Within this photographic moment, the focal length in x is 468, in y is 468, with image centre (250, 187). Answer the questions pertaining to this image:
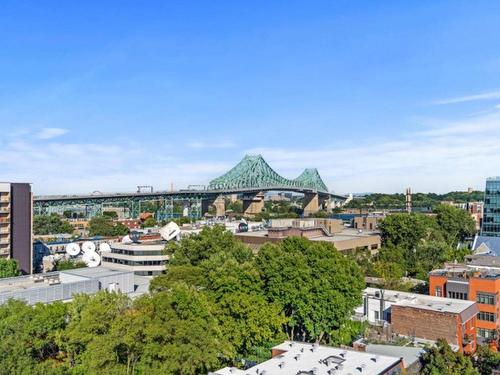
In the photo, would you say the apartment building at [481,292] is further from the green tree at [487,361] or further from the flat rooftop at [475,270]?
the green tree at [487,361]

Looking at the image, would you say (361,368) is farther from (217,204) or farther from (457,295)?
(217,204)

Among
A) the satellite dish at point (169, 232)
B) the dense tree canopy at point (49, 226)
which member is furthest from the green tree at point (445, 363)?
the dense tree canopy at point (49, 226)

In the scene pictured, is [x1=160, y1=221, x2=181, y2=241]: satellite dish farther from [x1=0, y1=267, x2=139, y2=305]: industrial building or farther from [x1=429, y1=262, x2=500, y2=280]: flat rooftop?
[x1=429, y1=262, x2=500, y2=280]: flat rooftop

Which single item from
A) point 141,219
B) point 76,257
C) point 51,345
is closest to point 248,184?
point 141,219

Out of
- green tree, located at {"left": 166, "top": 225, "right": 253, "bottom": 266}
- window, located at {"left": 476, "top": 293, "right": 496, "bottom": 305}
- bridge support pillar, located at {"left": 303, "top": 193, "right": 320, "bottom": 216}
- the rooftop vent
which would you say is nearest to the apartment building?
window, located at {"left": 476, "top": 293, "right": 496, "bottom": 305}

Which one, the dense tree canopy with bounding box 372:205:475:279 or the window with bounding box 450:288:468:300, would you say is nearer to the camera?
the window with bounding box 450:288:468:300
